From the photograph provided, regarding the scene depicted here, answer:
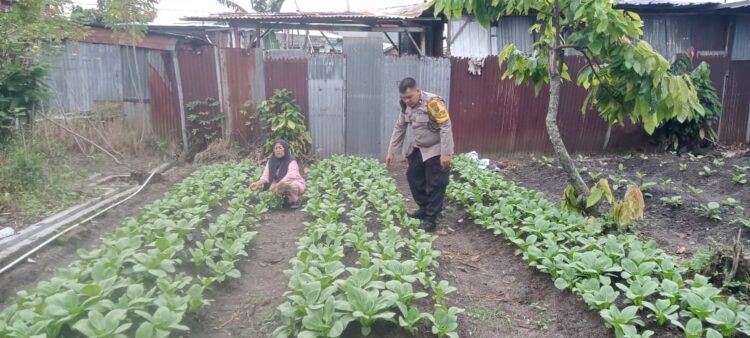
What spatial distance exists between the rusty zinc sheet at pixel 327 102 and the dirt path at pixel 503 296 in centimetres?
495

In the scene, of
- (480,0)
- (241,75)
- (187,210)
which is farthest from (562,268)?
(241,75)

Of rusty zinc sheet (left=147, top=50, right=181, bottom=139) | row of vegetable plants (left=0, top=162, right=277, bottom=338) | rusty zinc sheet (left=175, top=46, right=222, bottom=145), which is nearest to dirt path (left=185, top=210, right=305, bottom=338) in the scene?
row of vegetable plants (left=0, top=162, right=277, bottom=338)

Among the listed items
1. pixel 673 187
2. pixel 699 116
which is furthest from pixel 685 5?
pixel 673 187

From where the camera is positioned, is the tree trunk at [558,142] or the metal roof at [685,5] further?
the metal roof at [685,5]

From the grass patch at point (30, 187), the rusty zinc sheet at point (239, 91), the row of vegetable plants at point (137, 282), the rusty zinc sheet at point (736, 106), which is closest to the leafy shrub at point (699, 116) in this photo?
the rusty zinc sheet at point (736, 106)

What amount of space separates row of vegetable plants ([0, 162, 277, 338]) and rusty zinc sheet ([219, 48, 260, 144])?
4.69m

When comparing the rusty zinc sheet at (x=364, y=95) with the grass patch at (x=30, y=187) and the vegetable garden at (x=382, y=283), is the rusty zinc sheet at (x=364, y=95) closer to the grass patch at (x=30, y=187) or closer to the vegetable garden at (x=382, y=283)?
the vegetable garden at (x=382, y=283)

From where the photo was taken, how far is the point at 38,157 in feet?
22.3

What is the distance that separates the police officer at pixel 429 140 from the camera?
5969 millimetres

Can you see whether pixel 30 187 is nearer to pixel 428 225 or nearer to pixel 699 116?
pixel 428 225

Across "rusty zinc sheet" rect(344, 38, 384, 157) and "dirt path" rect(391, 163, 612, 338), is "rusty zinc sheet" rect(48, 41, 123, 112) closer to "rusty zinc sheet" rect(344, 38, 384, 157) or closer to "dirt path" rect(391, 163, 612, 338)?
"rusty zinc sheet" rect(344, 38, 384, 157)

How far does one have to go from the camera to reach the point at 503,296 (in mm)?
4570

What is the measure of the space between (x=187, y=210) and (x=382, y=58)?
19.2 ft

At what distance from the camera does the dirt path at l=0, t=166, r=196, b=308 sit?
4.39 m
